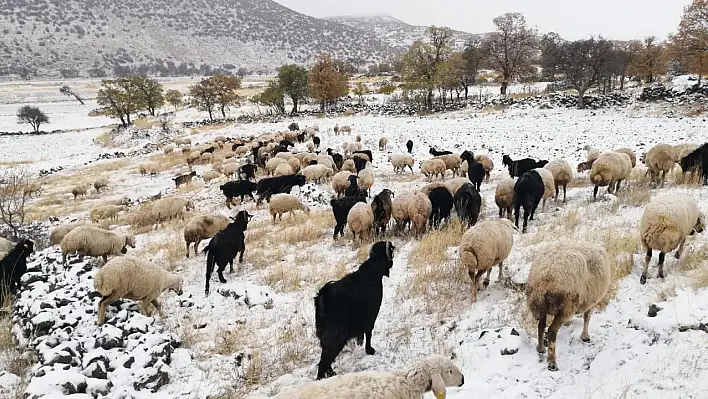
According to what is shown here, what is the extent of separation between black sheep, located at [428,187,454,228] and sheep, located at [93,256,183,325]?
19.8 ft

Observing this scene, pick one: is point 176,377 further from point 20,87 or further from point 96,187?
point 20,87

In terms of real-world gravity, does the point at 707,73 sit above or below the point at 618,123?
above

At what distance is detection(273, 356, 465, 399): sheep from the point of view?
3.10 m

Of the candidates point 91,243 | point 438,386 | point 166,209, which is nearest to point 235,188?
point 166,209

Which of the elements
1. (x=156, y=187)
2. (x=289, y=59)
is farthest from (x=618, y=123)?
(x=289, y=59)

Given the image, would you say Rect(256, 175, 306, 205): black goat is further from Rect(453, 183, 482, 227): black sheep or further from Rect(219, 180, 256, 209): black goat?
Rect(453, 183, 482, 227): black sheep

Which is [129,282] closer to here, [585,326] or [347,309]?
[347,309]

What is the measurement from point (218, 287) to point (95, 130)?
58.5 meters

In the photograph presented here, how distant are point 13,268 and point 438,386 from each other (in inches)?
306

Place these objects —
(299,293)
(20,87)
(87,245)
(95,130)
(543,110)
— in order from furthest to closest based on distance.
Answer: (20,87), (95,130), (543,110), (87,245), (299,293)

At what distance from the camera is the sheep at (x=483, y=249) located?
5.75 metres

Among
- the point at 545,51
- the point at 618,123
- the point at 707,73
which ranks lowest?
the point at 618,123

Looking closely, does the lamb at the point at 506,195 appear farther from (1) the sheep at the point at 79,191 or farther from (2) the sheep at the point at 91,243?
(1) the sheep at the point at 79,191

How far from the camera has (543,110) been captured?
33594 millimetres
